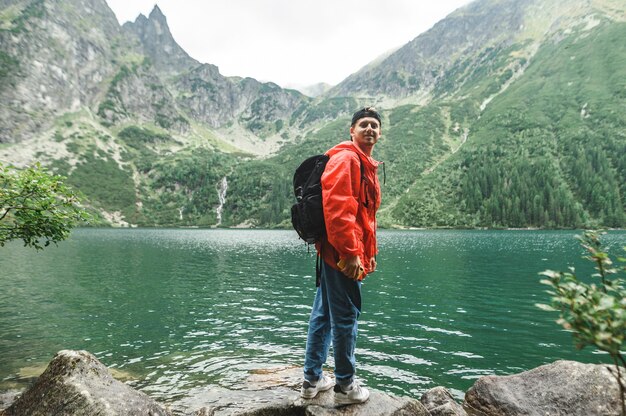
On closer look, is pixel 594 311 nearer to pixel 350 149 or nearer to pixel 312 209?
pixel 312 209

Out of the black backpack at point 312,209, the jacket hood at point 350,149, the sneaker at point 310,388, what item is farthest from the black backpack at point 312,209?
the sneaker at point 310,388

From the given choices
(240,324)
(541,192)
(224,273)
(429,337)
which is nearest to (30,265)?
(224,273)

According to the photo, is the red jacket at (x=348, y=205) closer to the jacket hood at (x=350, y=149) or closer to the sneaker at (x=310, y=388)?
the jacket hood at (x=350, y=149)

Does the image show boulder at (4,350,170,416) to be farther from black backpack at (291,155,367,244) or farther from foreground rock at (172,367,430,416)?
black backpack at (291,155,367,244)

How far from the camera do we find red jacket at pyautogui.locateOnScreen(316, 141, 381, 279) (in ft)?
19.3

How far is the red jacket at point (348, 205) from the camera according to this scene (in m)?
5.89

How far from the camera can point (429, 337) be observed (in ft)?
59.6

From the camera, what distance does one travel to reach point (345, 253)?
601cm

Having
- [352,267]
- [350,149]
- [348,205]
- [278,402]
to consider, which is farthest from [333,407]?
[350,149]

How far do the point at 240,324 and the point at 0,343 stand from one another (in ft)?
36.4

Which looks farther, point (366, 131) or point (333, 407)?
point (366, 131)

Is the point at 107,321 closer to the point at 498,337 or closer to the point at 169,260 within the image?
the point at 498,337

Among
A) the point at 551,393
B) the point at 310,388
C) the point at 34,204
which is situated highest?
the point at 34,204

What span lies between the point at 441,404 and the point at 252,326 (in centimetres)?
1340
